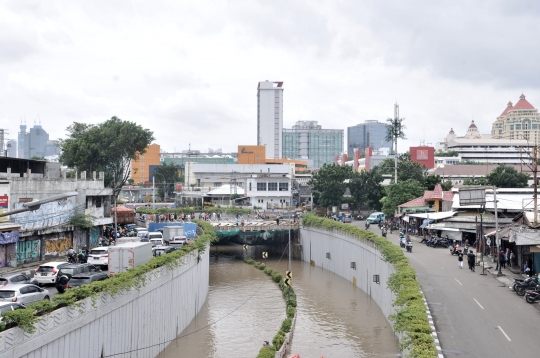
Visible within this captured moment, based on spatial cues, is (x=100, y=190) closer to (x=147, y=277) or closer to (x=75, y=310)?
(x=147, y=277)

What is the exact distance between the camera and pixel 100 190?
55.5 meters

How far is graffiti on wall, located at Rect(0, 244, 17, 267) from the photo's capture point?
3559 cm

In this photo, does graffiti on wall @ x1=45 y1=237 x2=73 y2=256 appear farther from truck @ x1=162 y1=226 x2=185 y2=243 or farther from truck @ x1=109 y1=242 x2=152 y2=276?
truck @ x1=109 y1=242 x2=152 y2=276

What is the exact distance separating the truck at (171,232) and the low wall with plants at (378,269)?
48.4ft

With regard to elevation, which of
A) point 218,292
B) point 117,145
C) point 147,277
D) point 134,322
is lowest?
point 218,292

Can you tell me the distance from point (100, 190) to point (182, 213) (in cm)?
2425

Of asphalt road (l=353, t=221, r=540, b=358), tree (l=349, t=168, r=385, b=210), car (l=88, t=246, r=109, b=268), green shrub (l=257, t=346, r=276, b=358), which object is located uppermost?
tree (l=349, t=168, r=385, b=210)

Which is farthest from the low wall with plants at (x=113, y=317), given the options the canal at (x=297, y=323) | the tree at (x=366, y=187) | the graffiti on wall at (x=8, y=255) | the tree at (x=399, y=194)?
the tree at (x=366, y=187)

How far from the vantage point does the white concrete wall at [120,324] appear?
1583cm

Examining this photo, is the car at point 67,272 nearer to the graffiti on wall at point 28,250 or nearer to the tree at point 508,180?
the graffiti on wall at point 28,250

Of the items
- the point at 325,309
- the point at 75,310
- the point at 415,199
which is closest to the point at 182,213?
the point at 415,199

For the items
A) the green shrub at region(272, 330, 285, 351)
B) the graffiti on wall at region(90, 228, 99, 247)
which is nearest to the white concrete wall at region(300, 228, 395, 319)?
the green shrub at region(272, 330, 285, 351)

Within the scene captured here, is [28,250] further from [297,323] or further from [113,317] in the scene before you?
[113,317]

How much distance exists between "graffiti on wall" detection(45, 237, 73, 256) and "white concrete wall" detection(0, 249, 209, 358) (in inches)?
511
